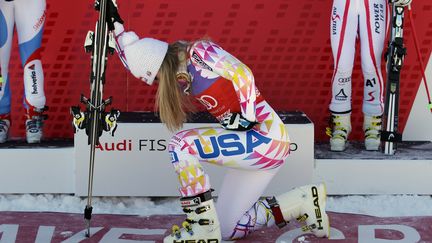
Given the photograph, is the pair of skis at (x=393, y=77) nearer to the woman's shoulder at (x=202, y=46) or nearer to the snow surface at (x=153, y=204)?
the snow surface at (x=153, y=204)

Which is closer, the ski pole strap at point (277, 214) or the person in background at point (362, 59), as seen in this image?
the ski pole strap at point (277, 214)

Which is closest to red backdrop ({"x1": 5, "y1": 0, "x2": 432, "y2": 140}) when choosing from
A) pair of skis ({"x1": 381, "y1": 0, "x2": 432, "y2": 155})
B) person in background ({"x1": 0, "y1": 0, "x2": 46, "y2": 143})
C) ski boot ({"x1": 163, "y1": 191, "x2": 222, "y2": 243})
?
person in background ({"x1": 0, "y1": 0, "x2": 46, "y2": 143})

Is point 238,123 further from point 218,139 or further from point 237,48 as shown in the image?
point 237,48

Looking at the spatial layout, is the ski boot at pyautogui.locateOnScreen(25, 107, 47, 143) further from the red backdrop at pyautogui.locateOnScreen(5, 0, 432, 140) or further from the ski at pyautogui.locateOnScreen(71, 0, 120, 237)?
the ski at pyautogui.locateOnScreen(71, 0, 120, 237)

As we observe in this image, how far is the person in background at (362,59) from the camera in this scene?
5336mm

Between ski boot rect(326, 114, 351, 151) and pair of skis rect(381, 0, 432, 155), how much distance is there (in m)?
0.23

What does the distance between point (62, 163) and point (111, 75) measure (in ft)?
2.94

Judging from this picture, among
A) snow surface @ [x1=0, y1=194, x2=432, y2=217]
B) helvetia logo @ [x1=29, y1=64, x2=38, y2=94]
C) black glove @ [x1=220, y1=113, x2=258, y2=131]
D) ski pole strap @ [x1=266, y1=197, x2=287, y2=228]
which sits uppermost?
black glove @ [x1=220, y1=113, x2=258, y2=131]

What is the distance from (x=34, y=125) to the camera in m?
5.53

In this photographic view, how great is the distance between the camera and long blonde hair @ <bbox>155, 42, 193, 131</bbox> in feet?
13.7

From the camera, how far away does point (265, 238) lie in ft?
14.9

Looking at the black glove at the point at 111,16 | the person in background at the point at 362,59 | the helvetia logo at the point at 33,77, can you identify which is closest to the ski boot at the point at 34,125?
the helvetia logo at the point at 33,77

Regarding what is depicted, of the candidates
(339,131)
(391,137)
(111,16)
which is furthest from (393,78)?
(111,16)

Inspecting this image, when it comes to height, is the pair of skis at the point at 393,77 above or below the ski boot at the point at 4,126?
above
